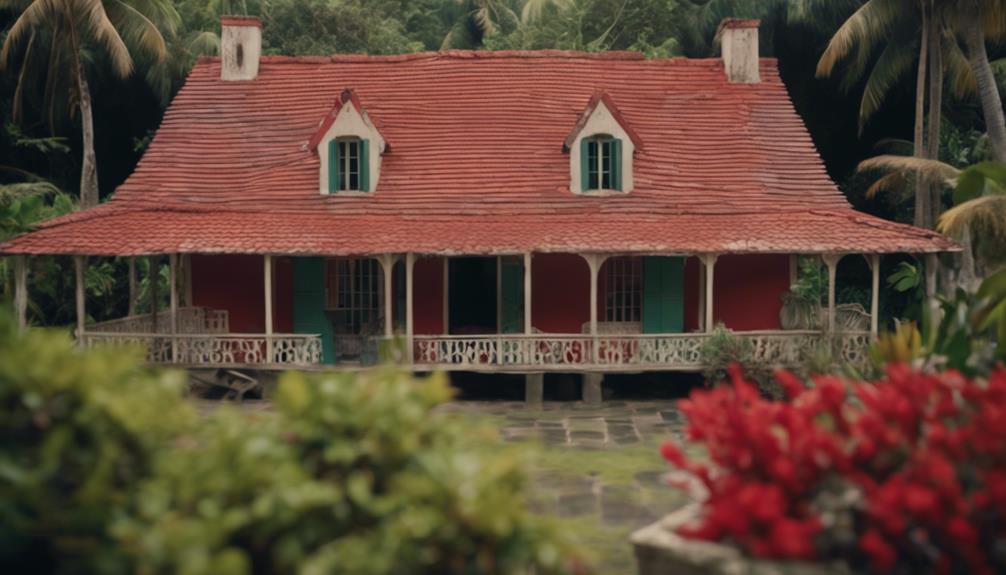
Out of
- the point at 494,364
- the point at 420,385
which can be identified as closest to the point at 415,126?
the point at 494,364

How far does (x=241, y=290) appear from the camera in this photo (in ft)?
68.0

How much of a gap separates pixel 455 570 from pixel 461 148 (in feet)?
51.6

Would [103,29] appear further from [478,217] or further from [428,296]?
[478,217]

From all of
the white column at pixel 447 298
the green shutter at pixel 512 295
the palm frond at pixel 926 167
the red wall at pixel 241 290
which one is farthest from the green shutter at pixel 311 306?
the palm frond at pixel 926 167

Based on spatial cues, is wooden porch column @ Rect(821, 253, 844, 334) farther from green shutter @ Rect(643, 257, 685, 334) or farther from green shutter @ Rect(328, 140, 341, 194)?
green shutter @ Rect(328, 140, 341, 194)

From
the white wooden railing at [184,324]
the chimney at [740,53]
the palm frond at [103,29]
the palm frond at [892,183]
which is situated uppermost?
the palm frond at [103,29]

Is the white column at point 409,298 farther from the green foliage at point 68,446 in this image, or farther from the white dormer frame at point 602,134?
the green foliage at point 68,446

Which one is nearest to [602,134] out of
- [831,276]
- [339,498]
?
[831,276]

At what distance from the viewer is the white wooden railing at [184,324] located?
776 inches

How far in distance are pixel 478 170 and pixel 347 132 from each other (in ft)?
8.27

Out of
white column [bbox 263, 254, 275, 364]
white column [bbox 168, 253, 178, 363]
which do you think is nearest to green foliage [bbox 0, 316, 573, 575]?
white column [bbox 263, 254, 275, 364]

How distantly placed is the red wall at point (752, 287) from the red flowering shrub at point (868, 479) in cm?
1273

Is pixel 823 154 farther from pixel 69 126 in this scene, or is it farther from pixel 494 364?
pixel 69 126

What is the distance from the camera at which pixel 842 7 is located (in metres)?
30.5
